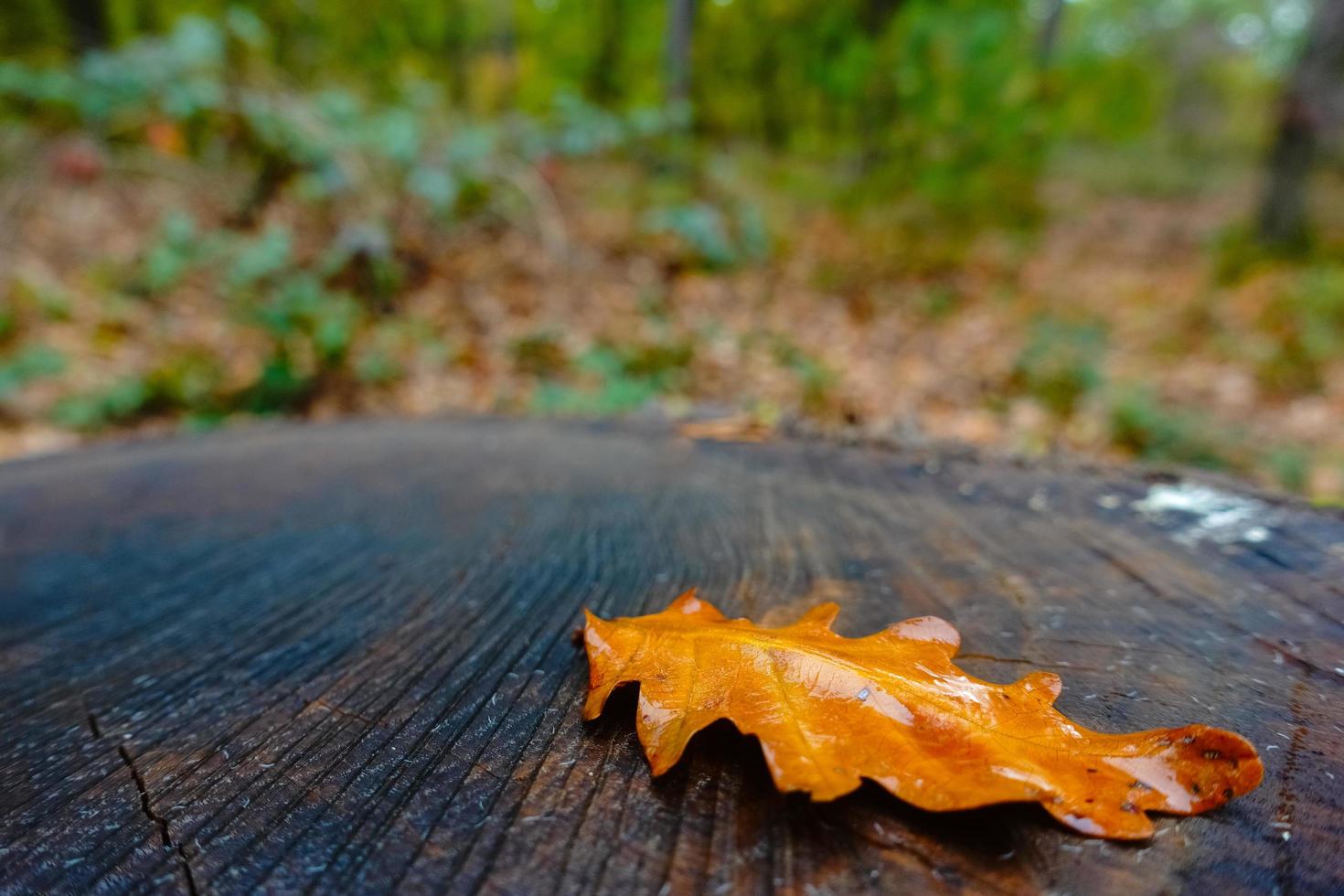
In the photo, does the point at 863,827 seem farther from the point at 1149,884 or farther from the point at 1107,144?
the point at 1107,144

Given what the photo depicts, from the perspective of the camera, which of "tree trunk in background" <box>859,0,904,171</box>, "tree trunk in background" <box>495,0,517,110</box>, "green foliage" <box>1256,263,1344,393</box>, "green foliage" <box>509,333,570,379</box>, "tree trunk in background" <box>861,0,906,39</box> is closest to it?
"green foliage" <box>509,333,570,379</box>

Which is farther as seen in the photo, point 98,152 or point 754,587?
point 98,152

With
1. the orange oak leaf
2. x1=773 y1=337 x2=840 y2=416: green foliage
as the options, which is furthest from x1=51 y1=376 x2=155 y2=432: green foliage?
the orange oak leaf

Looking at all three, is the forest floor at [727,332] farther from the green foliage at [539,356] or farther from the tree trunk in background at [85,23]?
the tree trunk in background at [85,23]

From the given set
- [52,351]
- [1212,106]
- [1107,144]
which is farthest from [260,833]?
[1212,106]

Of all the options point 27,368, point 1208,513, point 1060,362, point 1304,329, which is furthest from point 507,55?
point 1208,513

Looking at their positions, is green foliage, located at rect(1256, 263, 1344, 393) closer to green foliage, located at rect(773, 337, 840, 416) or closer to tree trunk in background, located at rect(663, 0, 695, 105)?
green foliage, located at rect(773, 337, 840, 416)

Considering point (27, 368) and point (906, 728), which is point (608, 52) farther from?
point (906, 728)
